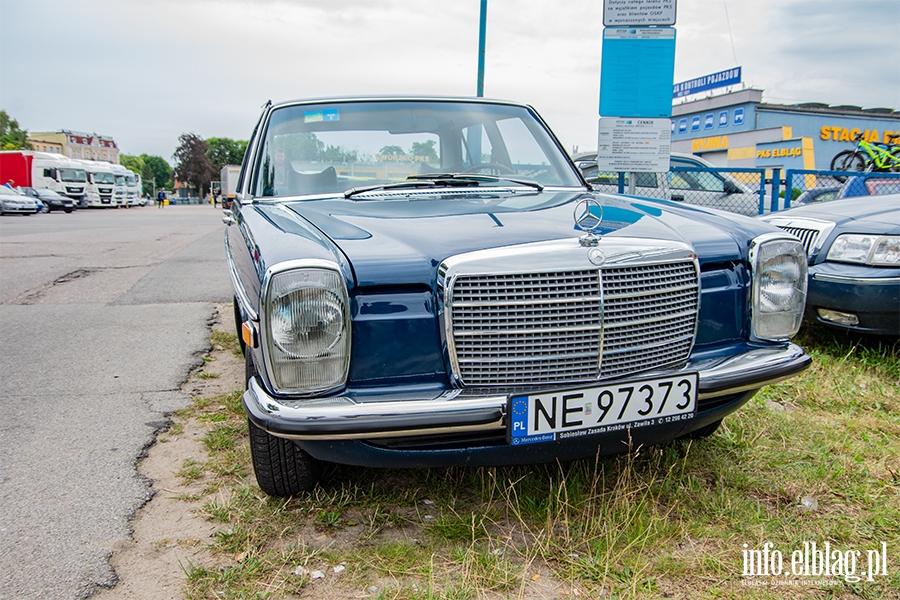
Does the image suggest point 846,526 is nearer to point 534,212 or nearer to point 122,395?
point 534,212

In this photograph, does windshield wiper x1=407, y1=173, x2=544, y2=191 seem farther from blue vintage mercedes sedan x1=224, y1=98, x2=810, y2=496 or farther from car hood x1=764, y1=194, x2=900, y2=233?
car hood x1=764, y1=194, x2=900, y2=233

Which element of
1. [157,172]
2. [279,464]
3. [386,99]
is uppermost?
[157,172]

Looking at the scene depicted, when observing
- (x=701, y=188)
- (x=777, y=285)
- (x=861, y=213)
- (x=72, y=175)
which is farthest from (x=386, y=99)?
(x=72, y=175)

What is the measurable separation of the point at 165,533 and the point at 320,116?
1991 millimetres

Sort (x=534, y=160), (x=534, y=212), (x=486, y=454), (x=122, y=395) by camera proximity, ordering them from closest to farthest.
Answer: (x=486, y=454), (x=534, y=212), (x=534, y=160), (x=122, y=395)

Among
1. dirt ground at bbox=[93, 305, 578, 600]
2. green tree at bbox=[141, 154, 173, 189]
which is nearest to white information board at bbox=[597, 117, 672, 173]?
dirt ground at bbox=[93, 305, 578, 600]

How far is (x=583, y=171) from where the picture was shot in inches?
154

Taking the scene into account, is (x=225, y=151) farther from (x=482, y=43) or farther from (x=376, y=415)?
(x=376, y=415)

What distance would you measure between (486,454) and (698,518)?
871 millimetres

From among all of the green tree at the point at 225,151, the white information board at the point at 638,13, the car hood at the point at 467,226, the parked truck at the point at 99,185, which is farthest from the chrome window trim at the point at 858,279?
the green tree at the point at 225,151

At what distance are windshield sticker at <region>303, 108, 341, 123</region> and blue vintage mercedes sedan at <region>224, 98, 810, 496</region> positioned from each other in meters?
0.84

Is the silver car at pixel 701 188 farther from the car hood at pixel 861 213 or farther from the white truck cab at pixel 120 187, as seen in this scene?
the white truck cab at pixel 120 187

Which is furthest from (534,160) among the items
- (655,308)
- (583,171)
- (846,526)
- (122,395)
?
(122,395)

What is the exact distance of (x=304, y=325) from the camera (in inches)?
76.3
